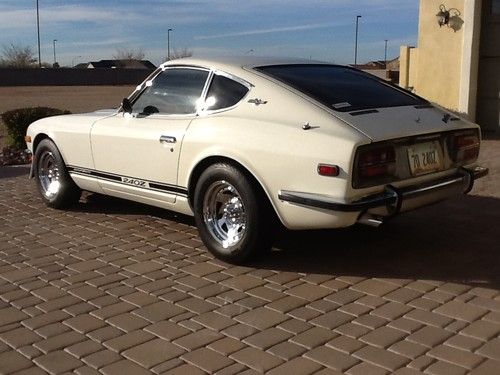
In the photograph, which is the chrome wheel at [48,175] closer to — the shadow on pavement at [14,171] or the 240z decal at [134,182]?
the 240z decal at [134,182]

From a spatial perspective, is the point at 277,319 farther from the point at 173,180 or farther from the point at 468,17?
the point at 468,17

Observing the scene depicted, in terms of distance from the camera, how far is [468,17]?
12.0 meters

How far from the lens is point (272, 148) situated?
15.4 ft

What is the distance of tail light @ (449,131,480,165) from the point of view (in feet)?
16.8

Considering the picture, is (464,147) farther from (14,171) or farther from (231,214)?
(14,171)

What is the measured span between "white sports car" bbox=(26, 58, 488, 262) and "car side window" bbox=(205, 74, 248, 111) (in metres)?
0.01

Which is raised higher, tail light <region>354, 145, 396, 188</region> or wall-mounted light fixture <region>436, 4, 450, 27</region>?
wall-mounted light fixture <region>436, 4, 450, 27</region>

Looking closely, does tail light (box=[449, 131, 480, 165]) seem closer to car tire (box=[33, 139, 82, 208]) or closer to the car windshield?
the car windshield

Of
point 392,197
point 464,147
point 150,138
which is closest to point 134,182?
point 150,138

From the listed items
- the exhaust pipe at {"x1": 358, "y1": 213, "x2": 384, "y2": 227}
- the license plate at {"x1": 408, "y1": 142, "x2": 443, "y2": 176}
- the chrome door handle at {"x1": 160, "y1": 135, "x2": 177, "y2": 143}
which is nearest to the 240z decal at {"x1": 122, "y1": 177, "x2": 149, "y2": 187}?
the chrome door handle at {"x1": 160, "y1": 135, "x2": 177, "y2": 143}

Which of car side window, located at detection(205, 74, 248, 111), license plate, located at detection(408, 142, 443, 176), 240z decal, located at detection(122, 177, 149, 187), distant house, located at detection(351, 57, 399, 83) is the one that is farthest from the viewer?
distant house, located at detection(351, 57, 399, 83)

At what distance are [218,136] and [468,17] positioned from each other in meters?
8.47

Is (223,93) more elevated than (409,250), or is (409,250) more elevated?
(223,93)

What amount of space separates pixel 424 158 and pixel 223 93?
5.49ft
